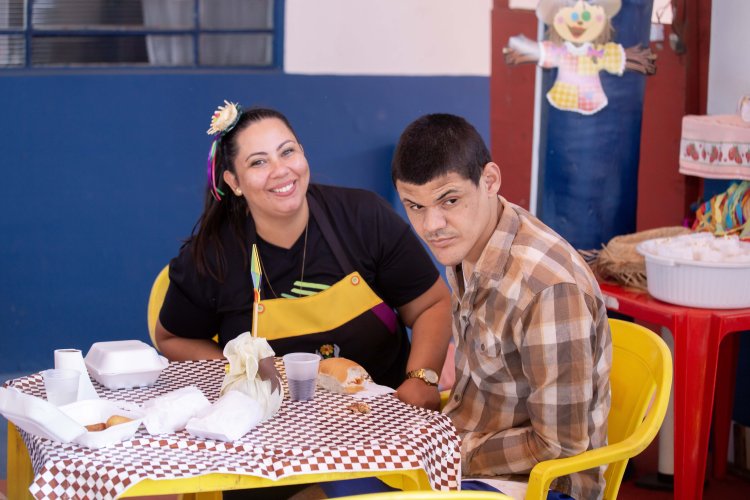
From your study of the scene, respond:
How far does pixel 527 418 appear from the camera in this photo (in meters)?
2.16

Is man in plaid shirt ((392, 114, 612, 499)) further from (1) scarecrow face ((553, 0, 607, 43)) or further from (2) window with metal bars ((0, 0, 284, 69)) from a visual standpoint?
(2) window with metal bars ((0, 0, 284, 69))

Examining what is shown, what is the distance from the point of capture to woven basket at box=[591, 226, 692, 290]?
11.5 feet

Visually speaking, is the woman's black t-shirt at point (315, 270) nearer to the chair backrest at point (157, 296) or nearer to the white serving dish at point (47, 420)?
the chair backrest at point (157, 296)

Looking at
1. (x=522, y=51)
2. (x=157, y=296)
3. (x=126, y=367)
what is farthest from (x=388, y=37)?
(x=126, y=367)

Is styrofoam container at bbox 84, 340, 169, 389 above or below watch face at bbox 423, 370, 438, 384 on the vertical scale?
above

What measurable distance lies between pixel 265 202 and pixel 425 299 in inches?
20.8

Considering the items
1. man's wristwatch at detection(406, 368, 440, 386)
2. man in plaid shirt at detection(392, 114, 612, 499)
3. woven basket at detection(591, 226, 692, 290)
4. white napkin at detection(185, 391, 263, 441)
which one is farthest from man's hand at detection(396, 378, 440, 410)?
woven basket at detection(591, 226, 692, 290)

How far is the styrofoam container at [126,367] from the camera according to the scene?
2207mm

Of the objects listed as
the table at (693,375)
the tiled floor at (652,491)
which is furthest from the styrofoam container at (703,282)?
the tiled floor at (652,491)

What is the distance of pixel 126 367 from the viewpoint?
2211 mm

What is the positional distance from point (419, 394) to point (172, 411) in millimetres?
661

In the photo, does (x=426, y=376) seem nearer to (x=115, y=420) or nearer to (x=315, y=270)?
(x=315, y=270)

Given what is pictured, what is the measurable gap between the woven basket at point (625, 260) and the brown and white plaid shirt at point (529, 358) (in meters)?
1.36

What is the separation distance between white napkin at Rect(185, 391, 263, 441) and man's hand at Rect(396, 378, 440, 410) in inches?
18.0
